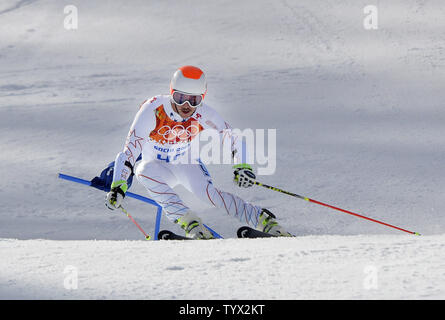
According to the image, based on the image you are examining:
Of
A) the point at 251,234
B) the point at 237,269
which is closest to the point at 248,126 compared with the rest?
the point at 251,234

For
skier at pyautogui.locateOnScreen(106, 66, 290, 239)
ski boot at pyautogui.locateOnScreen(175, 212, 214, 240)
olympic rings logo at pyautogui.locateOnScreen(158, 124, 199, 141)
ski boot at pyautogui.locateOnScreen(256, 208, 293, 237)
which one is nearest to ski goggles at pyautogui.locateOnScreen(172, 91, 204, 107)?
skier at pyautogui.locateOnScreen(106, 66, 290, 239)

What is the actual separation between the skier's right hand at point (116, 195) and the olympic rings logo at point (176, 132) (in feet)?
1.45

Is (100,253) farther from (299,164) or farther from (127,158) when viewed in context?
(299,164)

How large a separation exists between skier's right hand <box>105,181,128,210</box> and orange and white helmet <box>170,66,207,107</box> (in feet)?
2.12

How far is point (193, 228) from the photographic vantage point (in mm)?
4648

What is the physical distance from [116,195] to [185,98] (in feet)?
2.49

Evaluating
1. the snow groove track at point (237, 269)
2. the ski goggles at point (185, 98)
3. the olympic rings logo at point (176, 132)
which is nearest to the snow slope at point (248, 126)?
the snow groove track at point (237, 269)

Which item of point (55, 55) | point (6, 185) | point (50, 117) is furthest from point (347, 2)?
point (6, 185)

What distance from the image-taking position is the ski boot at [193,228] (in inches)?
182

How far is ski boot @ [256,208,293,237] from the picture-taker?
189 inches

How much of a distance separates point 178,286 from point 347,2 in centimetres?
1148

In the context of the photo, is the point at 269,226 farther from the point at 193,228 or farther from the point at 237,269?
the point at 237,269
